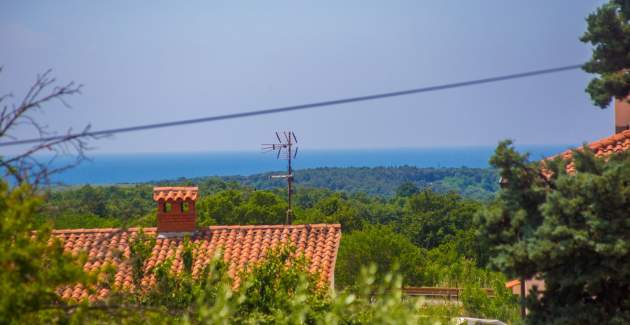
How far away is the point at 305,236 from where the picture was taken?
52.4 ft

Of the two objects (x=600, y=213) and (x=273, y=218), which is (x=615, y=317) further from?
(x=273, y=218)

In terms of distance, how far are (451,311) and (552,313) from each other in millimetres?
15848

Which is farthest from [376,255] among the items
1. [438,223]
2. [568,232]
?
[568,232]

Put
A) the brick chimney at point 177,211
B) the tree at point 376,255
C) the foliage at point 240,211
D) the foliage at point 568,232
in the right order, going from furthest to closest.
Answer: the foliage at point 240,211, the tree at point 376,255, the brick chimney at point 177,211, the foliage at point 568,232

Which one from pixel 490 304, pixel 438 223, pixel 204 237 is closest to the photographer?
pixel 204 237

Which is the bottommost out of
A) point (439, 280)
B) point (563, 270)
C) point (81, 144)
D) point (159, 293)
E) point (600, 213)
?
point (439, 280)

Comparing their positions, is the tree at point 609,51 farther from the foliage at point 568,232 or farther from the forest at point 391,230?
the forest at point 391,230

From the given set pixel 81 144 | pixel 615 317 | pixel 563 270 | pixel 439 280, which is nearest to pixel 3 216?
pixel 81 144

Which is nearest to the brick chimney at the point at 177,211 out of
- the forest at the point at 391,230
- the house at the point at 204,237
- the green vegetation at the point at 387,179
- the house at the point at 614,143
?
the house at the point at 204,237

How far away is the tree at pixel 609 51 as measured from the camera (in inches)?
331

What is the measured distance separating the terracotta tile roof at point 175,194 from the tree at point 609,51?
31.7ft

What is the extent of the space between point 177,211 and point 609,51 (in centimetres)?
1000

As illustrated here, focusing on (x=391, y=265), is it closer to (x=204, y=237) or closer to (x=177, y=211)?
(x=204, y=237)

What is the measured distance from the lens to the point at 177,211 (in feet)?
53.7
